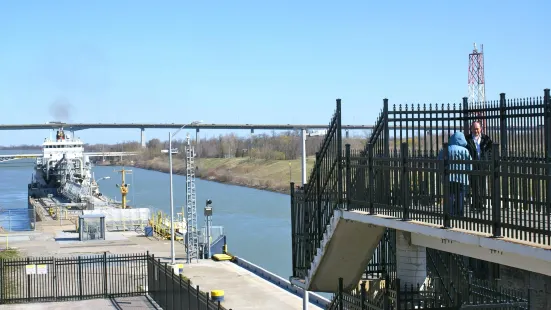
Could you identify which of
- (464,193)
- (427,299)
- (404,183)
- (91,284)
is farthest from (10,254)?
(464,193)

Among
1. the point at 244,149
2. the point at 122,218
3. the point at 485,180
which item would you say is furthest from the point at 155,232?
the point at 244,149

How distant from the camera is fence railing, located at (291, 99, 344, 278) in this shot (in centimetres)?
1262

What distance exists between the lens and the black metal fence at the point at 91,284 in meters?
23.3

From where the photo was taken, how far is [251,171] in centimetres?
12662

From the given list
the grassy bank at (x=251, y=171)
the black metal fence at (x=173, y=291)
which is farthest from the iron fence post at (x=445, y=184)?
the grassy bank at (x=251, y=171)

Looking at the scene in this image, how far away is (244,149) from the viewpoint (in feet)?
512

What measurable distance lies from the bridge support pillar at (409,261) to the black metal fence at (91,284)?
31.0ft

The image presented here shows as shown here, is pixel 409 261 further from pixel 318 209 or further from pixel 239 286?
pixel 239 286

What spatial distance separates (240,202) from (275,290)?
180ft

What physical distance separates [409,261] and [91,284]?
65.8ft

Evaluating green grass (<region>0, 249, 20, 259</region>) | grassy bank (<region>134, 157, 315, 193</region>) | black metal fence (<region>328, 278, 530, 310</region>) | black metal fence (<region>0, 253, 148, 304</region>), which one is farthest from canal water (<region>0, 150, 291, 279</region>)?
black metal fence (<region>328, 278, 530, 310</region>)

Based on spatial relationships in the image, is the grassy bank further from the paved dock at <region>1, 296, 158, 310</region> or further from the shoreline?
the paved dock at <region>1, 296, 158, 310</region>

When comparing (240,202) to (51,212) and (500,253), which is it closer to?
(51,212)

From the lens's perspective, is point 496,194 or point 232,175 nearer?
point 496,194
